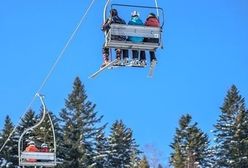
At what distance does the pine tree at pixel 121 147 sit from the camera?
2441 inches

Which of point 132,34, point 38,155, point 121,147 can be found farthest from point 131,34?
point 121,147

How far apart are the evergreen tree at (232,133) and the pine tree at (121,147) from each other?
7856 mm

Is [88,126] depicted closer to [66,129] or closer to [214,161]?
[66,129]

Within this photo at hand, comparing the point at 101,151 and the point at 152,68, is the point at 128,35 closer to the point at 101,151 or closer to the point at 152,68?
the point at 152,68

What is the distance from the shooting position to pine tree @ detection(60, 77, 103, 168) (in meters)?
Answer: 55.4

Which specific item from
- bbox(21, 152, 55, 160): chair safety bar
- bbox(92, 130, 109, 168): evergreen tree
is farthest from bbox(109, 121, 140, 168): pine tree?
bbox(21, 152, 55, 160): chair safety bar

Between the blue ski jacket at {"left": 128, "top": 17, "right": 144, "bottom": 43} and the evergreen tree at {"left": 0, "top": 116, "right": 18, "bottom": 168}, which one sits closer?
the blue ski jacket at {"left": 128, "top": 17, "right": 144, "bottom": 43}

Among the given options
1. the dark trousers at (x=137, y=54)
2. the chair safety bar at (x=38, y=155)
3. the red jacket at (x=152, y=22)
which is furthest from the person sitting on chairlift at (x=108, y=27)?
the chair safety bar at (x=38, y=155)

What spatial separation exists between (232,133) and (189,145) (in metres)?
4.20

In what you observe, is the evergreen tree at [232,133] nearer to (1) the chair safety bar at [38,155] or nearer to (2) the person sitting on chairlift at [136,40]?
(1) the chair safety bar at [38,155]

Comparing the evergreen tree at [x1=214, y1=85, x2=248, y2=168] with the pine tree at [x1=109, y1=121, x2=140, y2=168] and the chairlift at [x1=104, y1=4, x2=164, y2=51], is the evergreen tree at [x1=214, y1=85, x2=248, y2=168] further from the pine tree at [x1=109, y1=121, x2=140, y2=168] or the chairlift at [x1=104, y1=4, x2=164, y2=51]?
the chairlift at [x1=104, y1=4, x2=164, y2=51]

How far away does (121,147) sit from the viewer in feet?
208

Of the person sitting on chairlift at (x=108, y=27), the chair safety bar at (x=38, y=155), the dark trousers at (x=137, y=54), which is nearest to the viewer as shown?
the person sitting on chairlift at (x=108, y=27)

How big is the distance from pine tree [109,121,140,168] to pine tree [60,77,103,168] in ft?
11.6
